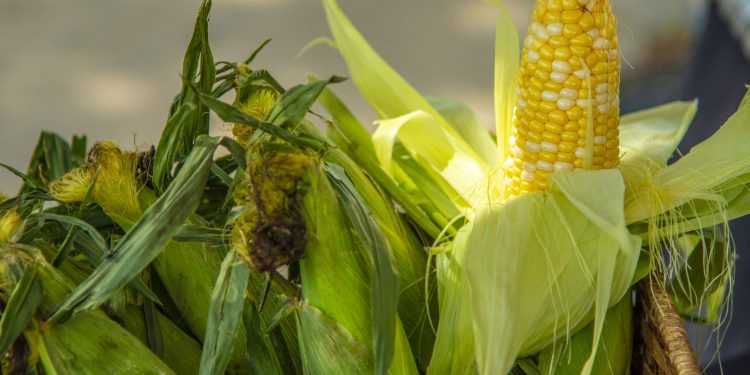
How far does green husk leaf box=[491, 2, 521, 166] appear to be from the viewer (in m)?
0.69

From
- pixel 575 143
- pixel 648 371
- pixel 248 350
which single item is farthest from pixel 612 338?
pixel 248 350

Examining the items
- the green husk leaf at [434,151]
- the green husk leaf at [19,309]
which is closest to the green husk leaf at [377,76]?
the green husk leaf at [434,151]

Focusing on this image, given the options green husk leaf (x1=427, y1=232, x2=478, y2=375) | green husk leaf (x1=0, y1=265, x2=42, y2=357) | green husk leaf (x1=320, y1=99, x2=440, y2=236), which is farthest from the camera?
green husk leaf (x1=320, y1=99, x2=440, y2=236)

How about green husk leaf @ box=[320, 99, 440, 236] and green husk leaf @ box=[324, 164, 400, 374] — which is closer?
green husk leaf @ box=[324, 164, 400, 374]

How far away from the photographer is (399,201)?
68cm

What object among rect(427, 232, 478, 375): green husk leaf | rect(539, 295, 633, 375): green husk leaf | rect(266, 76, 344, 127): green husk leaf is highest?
rect(266, 76, 344, 127): green husk leaf

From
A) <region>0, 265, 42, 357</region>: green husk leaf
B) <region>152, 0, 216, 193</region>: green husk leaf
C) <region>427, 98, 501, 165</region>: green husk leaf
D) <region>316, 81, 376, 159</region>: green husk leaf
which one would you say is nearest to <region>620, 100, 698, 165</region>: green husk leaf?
<region>427, 98, 501, 165</region>: green husk leaf

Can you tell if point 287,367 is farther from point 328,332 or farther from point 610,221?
point 610,221

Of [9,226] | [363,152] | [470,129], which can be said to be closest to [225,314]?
[9,226]

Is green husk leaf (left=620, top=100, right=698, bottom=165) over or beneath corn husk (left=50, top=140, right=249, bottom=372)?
beneath

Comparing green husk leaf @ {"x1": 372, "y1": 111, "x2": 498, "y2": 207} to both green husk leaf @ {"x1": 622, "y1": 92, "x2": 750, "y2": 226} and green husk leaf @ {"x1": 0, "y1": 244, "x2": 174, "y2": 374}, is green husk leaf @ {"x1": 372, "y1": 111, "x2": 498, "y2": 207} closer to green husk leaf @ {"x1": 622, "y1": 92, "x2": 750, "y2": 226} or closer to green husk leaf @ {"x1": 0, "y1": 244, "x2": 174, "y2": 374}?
green husk leaf @ {"x1": 622, "y1": 92, "x2": 750, "y2": 226}

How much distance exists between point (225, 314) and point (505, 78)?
1.10 ft

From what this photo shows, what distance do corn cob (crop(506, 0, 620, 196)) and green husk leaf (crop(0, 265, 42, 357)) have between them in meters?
0.35

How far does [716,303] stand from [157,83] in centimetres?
146
